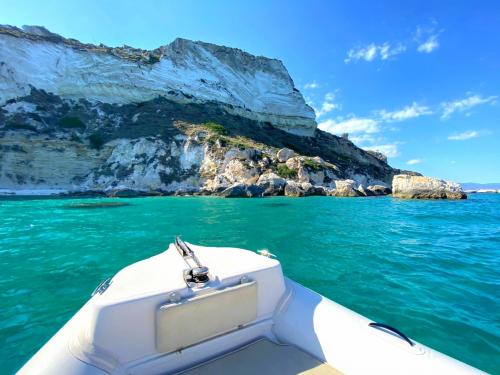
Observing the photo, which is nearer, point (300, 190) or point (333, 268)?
point (333, 268)

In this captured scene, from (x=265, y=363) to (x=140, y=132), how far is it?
5991 cm

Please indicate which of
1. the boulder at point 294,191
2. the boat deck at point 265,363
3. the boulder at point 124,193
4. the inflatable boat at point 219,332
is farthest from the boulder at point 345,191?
the boat deck at point 265,363

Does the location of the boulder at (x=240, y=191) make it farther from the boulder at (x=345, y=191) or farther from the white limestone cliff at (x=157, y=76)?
the white limestone cliff at (x=157, y=76)

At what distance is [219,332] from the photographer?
3041mm

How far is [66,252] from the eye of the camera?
9875 millimetres

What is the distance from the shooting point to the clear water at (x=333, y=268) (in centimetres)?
464

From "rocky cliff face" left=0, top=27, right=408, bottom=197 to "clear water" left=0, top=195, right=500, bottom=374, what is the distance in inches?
1058

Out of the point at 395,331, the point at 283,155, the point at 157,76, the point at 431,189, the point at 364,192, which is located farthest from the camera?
the point at 157,76

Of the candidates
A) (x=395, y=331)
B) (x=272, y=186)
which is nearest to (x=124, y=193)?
(x=272, y=186)

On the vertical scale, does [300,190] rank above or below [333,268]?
above

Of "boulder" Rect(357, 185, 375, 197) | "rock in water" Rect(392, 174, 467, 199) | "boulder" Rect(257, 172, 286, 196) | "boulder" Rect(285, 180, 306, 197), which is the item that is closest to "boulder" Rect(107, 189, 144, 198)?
"boulder" Rect(257, 172, 286, 196)

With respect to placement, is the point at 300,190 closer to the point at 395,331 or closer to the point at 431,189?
the point at 431,189

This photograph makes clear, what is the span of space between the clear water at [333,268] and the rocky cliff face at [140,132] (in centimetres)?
2686

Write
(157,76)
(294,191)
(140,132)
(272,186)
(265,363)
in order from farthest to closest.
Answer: (157,76) < (140,132) < (272,186) < (294,191) < (265,363)
